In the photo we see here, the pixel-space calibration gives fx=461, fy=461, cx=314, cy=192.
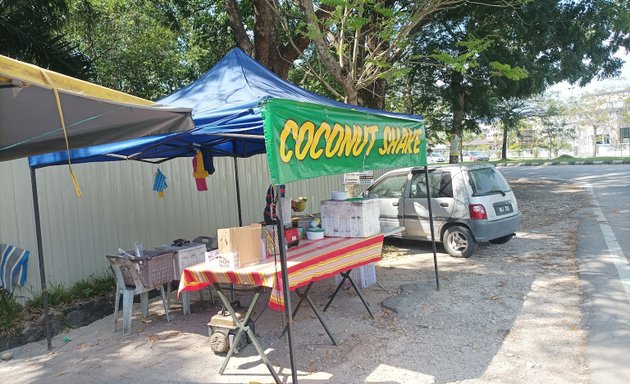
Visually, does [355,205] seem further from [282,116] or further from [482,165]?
[482,165]

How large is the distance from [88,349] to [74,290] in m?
1.32

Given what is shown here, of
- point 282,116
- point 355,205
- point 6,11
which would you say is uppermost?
point 6,11

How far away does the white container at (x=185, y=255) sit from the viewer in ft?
17.2

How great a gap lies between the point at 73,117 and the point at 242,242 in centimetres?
165

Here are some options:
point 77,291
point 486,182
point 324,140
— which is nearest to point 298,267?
point 324,140

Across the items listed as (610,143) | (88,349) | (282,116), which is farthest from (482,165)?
(610,143)

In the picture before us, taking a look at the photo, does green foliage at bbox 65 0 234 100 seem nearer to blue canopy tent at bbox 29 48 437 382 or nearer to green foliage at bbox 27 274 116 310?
blue canopy tent at bbox 29 48 437 382

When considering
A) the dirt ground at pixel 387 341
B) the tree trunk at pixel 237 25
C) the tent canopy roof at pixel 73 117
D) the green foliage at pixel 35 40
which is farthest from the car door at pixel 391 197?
the green foliage at pixel 35 40

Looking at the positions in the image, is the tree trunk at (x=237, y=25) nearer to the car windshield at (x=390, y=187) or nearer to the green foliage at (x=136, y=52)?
the car windshield at (x=390, y=187)

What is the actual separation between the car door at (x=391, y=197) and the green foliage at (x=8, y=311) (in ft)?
18.4

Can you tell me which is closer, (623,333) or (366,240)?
(623,333)

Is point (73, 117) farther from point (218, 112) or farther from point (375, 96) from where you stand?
point (375, 96)

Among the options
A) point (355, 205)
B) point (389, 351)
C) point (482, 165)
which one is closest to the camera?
point (389, 351)

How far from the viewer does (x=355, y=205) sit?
5199 millimetres
